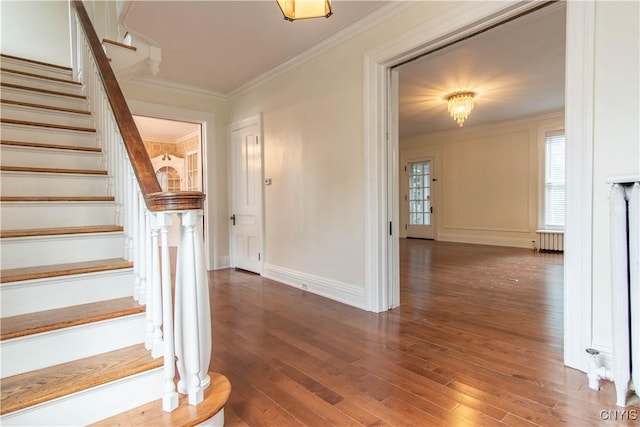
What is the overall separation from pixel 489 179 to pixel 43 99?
8030 millimetres

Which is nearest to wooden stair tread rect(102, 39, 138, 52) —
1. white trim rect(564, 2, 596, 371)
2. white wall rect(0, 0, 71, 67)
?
white wall rect(0, 0, 71, 67)

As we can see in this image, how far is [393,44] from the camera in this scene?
2885 millimetres

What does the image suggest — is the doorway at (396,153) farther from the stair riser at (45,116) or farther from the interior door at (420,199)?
the interior door at (420,199)

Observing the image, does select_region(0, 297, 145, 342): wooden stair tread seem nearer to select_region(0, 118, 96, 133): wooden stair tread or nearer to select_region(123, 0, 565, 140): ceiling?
select_region(0, 118, 96, 133): wooden stair tread

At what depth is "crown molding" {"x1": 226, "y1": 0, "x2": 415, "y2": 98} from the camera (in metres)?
2.86

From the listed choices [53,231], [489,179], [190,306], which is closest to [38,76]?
[53,231]

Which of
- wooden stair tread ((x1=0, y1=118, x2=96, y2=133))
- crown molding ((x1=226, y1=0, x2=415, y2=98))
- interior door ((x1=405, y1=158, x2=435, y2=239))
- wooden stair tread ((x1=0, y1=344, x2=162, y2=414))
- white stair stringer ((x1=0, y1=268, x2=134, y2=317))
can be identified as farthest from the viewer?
interior door ((x1=405, y1=158, x2=435, y2=239))

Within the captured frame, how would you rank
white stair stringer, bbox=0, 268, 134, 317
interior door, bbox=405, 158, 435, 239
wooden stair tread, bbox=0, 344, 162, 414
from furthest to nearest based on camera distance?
1. interior door, bbox=405, 158, 435, 239
2. white stair stringer, bbox=0, 268, 134, 317
3. wooden stair tread, bbox=0, 344, 162, 414

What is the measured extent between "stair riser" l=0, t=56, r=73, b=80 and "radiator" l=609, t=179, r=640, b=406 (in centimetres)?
476

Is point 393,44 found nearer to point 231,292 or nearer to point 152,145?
point 231,292

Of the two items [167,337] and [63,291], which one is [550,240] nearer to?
[167,337]

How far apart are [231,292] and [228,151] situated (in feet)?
8.36

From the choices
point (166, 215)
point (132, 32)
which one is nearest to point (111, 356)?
point (166, 215)

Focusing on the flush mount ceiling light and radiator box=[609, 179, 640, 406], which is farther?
the flush mount ceiling light
